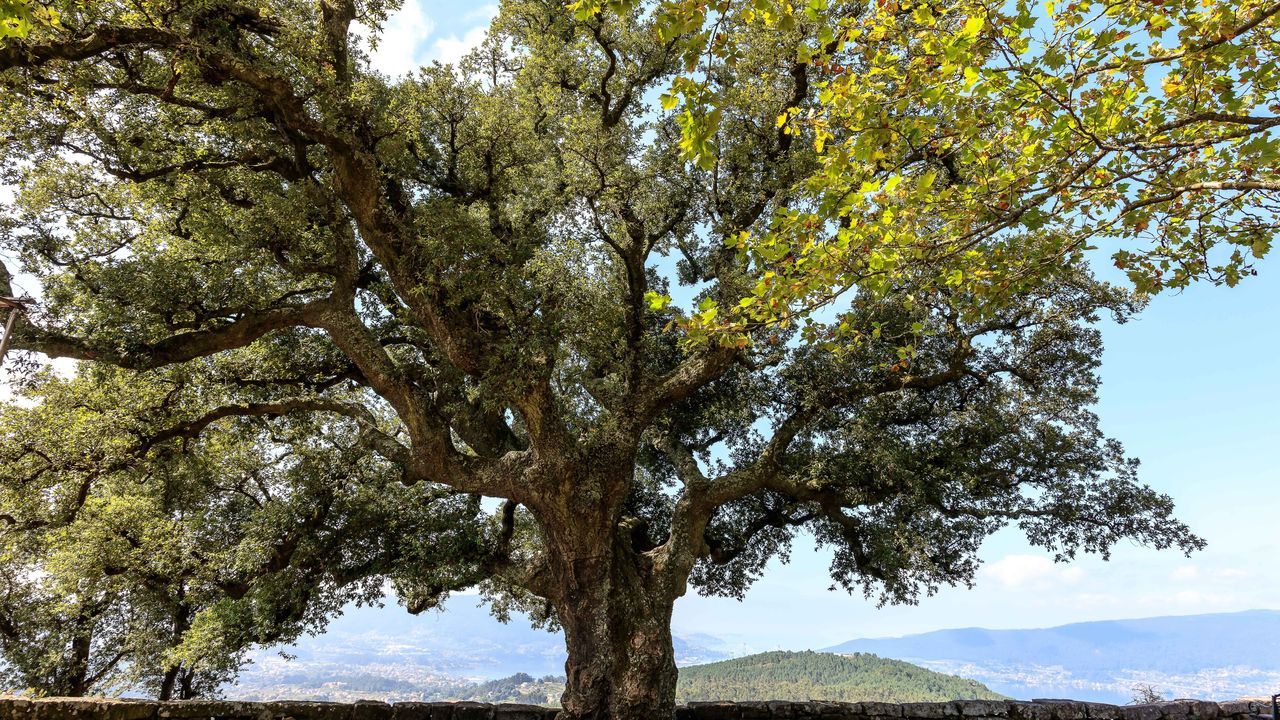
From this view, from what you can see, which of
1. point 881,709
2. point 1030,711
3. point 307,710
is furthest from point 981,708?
point 307,710

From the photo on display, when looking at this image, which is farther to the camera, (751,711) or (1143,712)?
(751,711)

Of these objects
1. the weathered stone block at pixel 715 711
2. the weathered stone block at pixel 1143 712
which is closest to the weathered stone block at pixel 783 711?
the weathered stone block at pixel 715 711

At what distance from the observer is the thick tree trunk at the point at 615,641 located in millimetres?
8195

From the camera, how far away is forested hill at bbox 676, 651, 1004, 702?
102 ft

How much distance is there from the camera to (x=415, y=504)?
10305 millimetres

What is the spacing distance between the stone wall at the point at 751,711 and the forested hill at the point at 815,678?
22841 millimetres

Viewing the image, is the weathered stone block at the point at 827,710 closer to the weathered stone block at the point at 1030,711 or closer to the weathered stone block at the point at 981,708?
the weathered stone block at the point at 981,708

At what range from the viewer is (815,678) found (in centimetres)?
3388

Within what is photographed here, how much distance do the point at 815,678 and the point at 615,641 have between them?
30892 mm

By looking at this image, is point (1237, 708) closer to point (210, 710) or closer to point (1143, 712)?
point (1143, 712)

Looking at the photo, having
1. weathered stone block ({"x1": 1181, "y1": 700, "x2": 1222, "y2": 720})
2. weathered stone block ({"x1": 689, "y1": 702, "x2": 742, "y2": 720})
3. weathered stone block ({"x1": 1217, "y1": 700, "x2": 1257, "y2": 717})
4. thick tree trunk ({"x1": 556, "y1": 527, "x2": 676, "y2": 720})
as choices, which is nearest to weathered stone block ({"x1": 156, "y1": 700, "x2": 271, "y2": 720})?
thick tree trunk ({"x1": 556, "y1": 527, "x2": 676, "y2": 720})

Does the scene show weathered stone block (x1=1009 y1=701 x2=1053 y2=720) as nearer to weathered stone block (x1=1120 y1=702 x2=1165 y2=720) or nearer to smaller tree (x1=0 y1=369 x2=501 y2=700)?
weathered stone block (x1=1120 y1=702 x2=1165 y2=720)

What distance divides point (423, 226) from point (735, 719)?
845 cm

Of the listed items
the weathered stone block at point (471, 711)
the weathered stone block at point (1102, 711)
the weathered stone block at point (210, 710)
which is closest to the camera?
the weathered stone block at point (210, 710)
